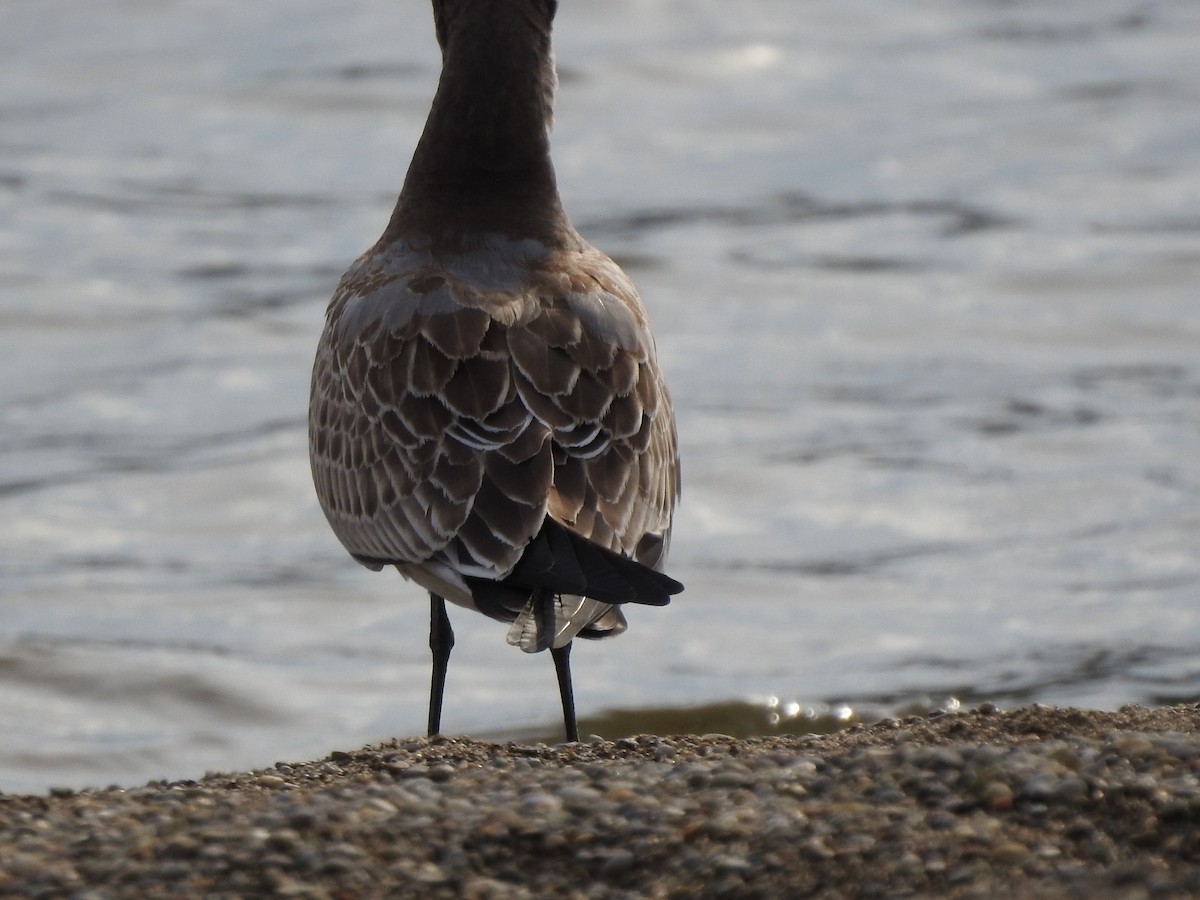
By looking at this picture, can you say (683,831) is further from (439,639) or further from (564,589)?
(439,639)

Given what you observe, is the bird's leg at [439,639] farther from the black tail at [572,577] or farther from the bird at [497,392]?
the black tail at [572,577]

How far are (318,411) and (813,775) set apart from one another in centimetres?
365

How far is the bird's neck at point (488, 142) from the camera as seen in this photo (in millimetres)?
8562

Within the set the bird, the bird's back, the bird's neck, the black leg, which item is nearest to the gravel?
the bird

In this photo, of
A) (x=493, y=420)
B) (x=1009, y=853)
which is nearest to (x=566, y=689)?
(x=493, y=420)

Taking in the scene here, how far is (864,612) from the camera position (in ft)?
43.1

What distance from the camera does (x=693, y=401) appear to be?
16.9 meters

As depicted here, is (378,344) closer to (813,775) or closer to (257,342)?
(813,775)

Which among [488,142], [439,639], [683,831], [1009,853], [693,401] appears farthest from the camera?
[693,401]

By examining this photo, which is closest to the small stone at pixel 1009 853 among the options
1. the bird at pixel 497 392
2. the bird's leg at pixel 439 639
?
the bird at pixel 497 392

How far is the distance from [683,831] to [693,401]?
1190 centimetres

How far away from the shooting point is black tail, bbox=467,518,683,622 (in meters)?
6.44

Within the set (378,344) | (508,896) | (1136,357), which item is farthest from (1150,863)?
(1136,357)

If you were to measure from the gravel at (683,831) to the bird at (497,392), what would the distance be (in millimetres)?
1128
